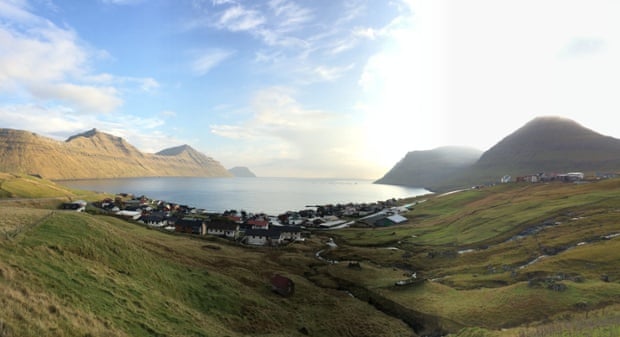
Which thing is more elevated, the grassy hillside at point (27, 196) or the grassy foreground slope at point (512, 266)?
the grassy hillside at point (27, 196)

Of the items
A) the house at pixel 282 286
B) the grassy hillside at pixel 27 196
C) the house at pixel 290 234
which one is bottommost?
the house at pixel 290 234

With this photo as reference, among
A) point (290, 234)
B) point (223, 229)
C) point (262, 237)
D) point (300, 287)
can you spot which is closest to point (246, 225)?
point (223, 229)

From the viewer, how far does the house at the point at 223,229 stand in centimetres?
9188

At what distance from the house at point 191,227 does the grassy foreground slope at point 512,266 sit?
1687 inches

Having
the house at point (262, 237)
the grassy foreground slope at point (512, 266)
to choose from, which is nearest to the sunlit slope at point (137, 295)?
the grassy foreground slope at point (512, 266)

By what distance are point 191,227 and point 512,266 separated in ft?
269

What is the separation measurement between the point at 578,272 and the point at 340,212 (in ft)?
406

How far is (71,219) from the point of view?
3353cm

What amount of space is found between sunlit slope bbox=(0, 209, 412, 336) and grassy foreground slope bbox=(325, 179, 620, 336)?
8015 millimetres

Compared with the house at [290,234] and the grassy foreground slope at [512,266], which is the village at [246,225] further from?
the grassy foreground slope at [512,266]

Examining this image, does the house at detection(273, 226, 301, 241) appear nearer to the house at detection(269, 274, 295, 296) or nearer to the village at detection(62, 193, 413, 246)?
the village at detection(62, 193, 413, 246)

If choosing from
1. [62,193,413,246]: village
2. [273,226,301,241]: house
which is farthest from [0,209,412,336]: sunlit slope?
[273,226,301,241]: house

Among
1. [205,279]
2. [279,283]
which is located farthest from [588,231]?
[205,279]

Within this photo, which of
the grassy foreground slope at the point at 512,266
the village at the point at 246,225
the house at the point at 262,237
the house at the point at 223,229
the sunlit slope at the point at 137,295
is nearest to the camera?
the sunlit slope at the point at 137,295
